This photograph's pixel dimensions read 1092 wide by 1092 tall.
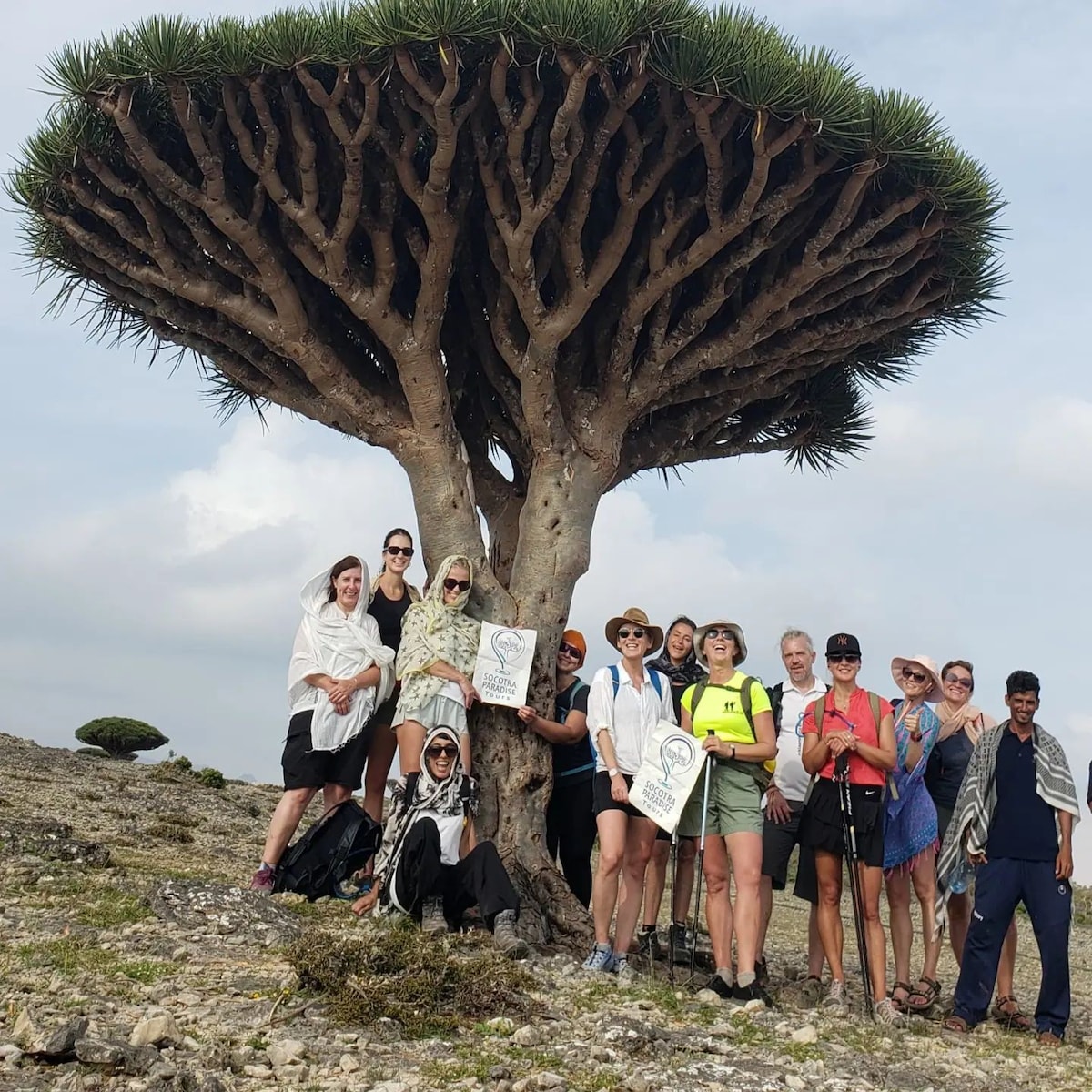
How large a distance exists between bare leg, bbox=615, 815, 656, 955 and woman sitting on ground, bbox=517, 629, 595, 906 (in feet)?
2.94

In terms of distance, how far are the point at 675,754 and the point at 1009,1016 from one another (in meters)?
2.43

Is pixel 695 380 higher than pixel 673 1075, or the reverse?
pixel 695 380

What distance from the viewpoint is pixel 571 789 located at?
7.79 meters

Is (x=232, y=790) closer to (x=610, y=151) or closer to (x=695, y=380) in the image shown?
(x=695, y=380)

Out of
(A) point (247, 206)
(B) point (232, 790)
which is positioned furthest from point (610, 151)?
(B) point (232, 790)

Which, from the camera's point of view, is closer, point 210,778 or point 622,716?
point 622,716

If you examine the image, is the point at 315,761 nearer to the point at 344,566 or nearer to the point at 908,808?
the point at 344,566

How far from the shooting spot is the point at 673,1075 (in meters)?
4.46

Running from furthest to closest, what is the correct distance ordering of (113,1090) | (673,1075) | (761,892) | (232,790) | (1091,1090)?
(232,790) < (761,892) < (1091,1090) < (673,1075) < (113,1090)

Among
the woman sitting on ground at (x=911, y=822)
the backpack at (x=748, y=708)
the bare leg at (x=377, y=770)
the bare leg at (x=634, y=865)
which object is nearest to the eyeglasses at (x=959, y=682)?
the woman sitting on ground at (x=911, y=822)

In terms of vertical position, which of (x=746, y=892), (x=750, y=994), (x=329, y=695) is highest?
(x=329, y=695)

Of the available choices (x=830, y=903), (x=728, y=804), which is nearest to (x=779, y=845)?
(x=830, y=903)

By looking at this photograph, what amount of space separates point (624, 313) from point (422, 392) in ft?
5.12

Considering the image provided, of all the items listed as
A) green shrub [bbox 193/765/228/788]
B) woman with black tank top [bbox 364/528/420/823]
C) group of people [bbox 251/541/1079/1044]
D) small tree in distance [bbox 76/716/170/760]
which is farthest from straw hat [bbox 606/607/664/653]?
small tree in distance [bbox 76/716/170/760]
